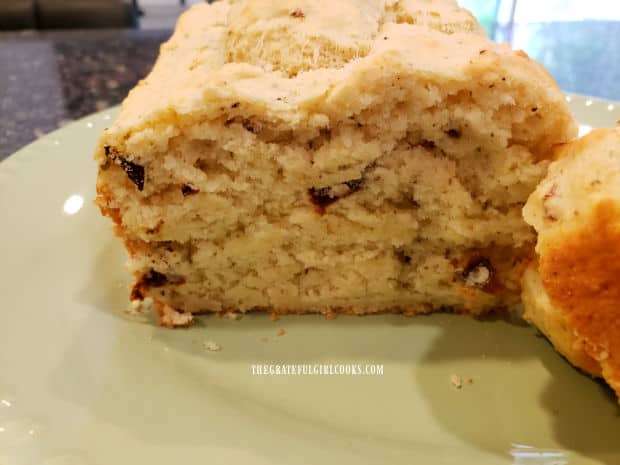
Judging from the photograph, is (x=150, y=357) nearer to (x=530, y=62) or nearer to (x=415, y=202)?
(x=415, y=202)

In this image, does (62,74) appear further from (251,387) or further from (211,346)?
(251,387)

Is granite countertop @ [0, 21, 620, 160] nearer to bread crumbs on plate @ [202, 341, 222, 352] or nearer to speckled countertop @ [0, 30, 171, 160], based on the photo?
speckled countertop @ [0, 30, 171, 160]

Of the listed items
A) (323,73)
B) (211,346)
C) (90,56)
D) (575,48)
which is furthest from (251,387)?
(575,48)

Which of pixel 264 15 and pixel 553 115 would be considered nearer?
pixel 553 115

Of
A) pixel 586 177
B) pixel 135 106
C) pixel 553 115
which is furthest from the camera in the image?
pixel 135 106

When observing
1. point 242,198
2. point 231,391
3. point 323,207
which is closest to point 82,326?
point 231,391

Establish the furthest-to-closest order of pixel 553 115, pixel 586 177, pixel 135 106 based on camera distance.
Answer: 1. pixel 135 106
2. pixel 553 115
3. pixel 586 177

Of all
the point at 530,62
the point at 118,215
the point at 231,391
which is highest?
the point at 530,62

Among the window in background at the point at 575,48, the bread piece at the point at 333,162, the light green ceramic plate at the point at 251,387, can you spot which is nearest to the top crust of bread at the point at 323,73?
the bread piece at the point at 333,162
